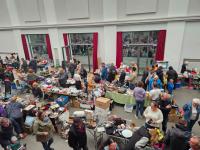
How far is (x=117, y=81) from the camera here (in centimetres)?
817

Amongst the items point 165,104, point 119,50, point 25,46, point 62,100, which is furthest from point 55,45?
point 165,104

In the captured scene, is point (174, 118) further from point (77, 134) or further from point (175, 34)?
point (175, 34)

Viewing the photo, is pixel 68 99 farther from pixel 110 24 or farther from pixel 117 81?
pixel 110 24

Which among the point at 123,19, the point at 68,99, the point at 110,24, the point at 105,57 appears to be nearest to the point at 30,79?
the point at 68,99

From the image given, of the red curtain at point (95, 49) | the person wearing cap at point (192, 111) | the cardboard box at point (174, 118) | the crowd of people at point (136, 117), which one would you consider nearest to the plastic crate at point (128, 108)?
the crowd of people at point (136, 117)

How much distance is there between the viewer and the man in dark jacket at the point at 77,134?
3604 mm

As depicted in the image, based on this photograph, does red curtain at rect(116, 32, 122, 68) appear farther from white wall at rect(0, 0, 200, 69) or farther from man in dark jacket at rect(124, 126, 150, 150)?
man in dark jacket at rect(124, 126, 150, 150)

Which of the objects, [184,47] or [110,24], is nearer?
[184,47]

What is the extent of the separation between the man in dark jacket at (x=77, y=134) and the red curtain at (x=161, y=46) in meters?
7.28

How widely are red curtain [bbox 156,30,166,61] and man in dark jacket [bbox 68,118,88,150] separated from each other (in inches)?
287

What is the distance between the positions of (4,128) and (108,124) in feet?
8.92

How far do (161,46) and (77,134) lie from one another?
295 inches

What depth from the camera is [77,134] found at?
12.0ft

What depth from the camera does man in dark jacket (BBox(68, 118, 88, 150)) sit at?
360cm
